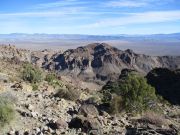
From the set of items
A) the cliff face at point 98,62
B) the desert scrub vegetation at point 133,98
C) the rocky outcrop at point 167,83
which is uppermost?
the desert scrub vegetation at point 133,98

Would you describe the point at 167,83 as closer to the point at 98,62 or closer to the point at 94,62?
the point at 98,62

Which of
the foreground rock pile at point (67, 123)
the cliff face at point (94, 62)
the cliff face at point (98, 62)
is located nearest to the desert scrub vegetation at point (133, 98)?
the foreground rock pile at point (67, 123)

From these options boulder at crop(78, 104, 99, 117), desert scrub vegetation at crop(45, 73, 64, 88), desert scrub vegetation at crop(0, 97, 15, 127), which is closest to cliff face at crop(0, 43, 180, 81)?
desert scrub vegetation at crop(45, 73, 64, 88)

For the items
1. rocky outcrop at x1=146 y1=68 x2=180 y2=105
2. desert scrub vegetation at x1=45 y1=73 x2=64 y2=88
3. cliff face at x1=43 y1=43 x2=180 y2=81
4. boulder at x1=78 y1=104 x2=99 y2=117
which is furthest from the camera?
cliff face at x1=43 y1=43 x2=180 y2=81

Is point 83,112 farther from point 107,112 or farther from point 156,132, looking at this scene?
point 156,132

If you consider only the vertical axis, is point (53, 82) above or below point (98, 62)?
above

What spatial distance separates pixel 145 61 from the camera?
519ft

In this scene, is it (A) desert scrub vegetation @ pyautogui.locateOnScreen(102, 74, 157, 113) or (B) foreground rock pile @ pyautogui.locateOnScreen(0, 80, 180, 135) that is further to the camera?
(A) desert scrub vegetation @ pyautogui.locateOnScreen(102, 74, 157, 113)

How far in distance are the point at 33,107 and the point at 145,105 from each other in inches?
251

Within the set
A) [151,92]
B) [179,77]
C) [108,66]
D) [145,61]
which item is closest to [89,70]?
[108,66]

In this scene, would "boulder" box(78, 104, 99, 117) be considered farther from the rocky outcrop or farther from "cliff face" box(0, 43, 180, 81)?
"cliff face" box(0, 43, 180, 81)

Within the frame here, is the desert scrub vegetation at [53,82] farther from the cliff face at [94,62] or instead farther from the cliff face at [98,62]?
the cliff face at [98,62]

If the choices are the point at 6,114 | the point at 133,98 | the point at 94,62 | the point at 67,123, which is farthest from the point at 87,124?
the point at 94,62

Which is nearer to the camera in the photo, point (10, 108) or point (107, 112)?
point (10, 108)
